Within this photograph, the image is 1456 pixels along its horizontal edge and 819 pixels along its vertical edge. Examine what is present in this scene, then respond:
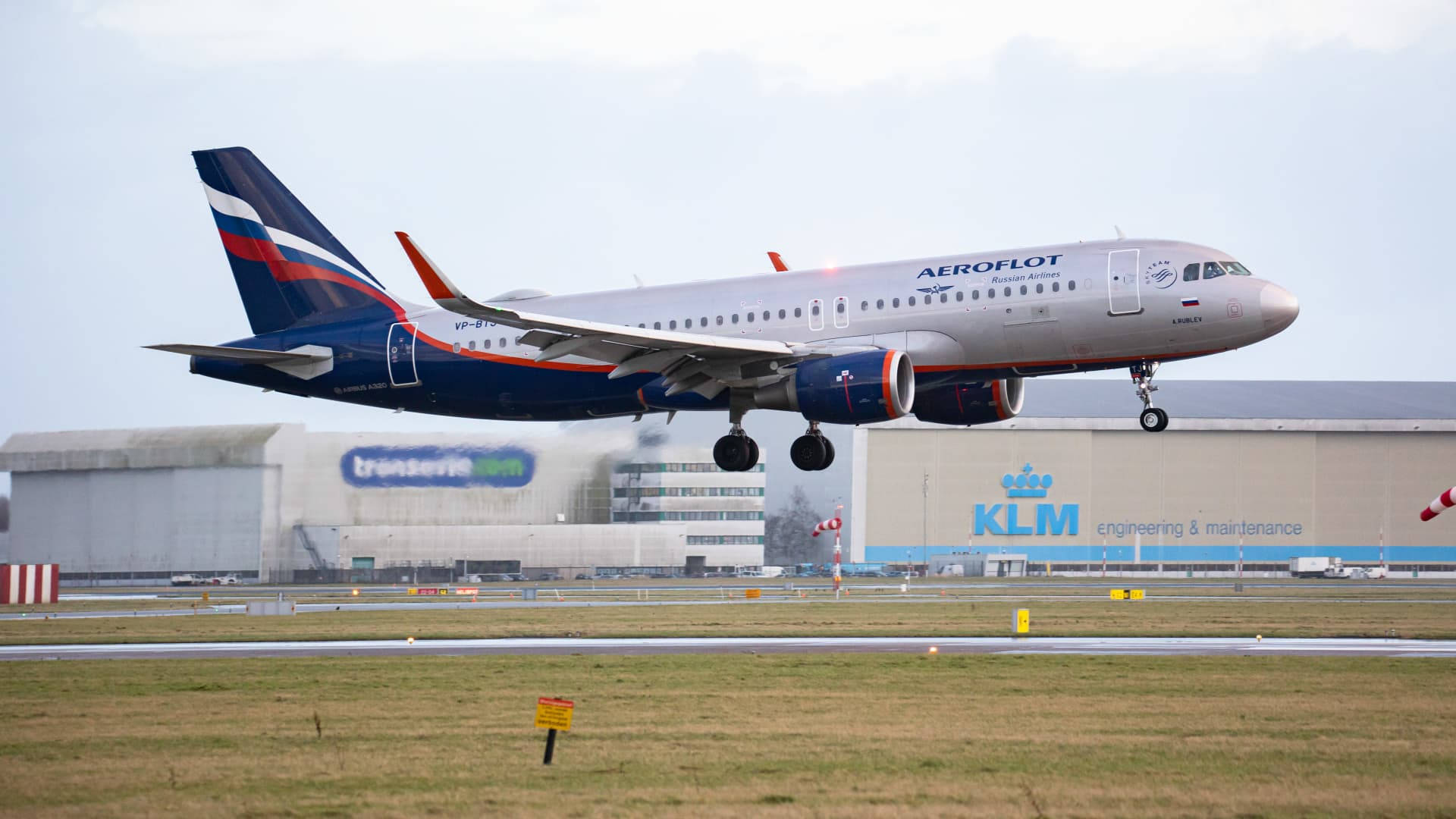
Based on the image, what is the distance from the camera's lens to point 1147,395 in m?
37.2

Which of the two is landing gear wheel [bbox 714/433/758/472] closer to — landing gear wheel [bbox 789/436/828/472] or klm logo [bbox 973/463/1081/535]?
landing gear wheel [bbox 789/436/828/472]

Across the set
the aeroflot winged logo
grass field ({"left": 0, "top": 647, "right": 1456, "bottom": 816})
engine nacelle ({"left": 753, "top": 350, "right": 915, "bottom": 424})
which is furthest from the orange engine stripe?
the aeroflot winged logo

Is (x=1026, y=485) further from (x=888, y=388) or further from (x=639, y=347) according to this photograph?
(x=888, y=388)

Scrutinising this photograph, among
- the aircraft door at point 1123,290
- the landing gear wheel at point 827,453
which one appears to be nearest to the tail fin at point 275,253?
the landing gear wheel at point 827,453

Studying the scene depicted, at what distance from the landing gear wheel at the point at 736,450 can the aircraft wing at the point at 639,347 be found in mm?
3186

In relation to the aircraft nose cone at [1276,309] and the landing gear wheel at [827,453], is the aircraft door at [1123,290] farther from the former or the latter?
the landing gear wheel at [827,453]

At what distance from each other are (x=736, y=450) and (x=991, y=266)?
9674mm

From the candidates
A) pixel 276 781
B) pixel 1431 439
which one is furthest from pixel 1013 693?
pixel 1431 439

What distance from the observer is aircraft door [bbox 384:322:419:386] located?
1764 inches

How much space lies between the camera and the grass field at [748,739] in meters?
19.8

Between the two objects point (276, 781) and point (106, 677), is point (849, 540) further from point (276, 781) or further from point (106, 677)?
point (276, 781)

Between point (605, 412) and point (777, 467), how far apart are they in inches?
3343

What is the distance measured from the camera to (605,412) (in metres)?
43.8

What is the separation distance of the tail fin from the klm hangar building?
95577 millimetres
